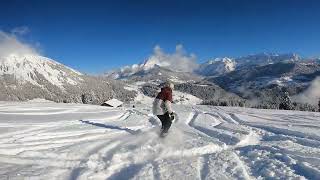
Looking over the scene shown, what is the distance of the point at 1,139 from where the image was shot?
13.4 m

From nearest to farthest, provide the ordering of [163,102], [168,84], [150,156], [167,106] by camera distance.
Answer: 1. [150,156]
2. [167,106]
3. [163,102]
4. [168,84]

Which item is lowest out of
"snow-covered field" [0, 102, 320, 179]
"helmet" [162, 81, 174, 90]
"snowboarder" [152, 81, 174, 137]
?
"snow-covered field" [0, 102, 320, 179]

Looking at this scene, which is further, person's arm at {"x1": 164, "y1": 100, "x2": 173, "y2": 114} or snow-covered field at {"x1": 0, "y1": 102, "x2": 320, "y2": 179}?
person's arm at {"x1": 164, "y1": 100, "x2": 173, "y2": 114}

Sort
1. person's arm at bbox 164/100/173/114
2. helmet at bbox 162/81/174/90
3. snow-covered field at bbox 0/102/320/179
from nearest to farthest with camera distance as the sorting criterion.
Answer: snow-covered field at bbox 0/102/320/179 → person's arm at bbox 164/100/173/114 → helmet at bbox 162/81/174/90

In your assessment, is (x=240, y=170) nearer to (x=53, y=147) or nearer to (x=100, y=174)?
(x=100, y=174)

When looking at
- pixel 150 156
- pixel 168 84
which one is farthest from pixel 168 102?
pixel 150 156

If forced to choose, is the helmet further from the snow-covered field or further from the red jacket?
the snow-covered field

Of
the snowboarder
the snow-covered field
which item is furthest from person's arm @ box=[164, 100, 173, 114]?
the snow-covered field

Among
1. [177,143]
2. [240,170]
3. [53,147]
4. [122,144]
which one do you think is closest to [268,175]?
[240,170]

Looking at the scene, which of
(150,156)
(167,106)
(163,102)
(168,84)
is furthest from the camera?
(168,84)

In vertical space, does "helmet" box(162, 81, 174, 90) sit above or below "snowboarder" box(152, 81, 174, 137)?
above

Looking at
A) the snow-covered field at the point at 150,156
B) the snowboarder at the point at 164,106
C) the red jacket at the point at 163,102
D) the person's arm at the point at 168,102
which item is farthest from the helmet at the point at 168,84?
the snow-covered field at the point at 150,156

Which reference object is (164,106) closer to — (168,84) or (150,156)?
(168,84)

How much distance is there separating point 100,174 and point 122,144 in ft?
15.0
